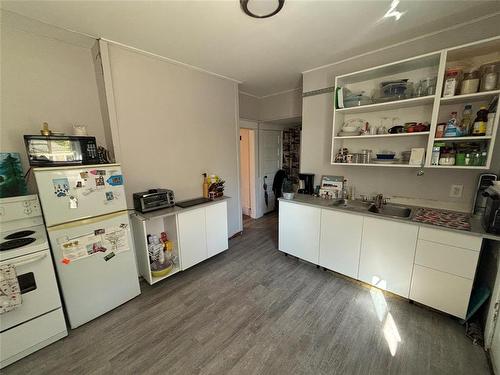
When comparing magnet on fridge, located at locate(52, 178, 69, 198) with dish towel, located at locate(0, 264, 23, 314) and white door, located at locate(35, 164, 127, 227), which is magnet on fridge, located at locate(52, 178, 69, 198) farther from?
dish towel, located at locate(0, 264, 23, 314)

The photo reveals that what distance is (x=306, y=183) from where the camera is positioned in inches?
114

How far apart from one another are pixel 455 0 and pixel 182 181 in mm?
3111

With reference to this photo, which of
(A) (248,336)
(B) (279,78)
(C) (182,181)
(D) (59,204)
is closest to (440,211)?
(A) (248,336)

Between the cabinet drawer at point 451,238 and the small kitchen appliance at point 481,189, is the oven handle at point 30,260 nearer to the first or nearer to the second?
the cabinet drawer at point 451,238

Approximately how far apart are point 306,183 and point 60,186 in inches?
107

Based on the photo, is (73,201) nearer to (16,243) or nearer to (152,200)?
(16,243)

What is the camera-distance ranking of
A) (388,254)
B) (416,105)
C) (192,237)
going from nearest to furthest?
(388,254) < (416,105) < (192,237)

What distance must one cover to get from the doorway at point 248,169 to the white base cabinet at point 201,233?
50.2 inches

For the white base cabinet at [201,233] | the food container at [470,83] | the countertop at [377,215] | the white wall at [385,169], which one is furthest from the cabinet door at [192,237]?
the food container at [470,83]

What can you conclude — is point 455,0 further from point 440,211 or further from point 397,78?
point 440,211

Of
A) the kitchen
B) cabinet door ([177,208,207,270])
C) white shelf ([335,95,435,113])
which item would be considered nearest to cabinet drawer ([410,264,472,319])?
the kitchen

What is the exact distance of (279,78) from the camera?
3045 millimetres

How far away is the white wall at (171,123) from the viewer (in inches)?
83.7

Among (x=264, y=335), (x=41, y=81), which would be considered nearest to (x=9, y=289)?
(x=41, y=81)
